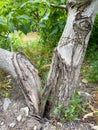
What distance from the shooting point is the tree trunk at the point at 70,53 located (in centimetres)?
228

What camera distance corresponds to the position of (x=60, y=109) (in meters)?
2.37

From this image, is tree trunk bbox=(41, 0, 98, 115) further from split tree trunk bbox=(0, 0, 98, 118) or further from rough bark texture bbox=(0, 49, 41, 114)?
rough bark texture bbox=(0, 49, 41, 114)

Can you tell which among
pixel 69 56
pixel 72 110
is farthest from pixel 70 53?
pixel 72 110

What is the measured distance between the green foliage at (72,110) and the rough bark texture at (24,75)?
0.21 m

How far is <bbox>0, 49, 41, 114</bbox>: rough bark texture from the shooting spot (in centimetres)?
248

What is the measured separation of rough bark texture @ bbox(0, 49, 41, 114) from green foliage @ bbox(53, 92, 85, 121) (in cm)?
21

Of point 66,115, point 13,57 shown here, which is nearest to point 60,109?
point 66,115

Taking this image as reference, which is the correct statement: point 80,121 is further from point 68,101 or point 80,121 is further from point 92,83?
point 92,83

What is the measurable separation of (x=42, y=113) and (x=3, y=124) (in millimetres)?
371

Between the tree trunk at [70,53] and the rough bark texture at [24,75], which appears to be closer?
the tree trunk at [70,53]

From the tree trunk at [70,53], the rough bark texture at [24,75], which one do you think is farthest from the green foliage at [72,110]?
the rough bark texture at [24,75]

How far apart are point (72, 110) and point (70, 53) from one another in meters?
0.47

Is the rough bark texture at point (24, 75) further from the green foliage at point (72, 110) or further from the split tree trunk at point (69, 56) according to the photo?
the green foliage at point (72, 110)

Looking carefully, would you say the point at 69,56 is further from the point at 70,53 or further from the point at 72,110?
the point at 72,110
